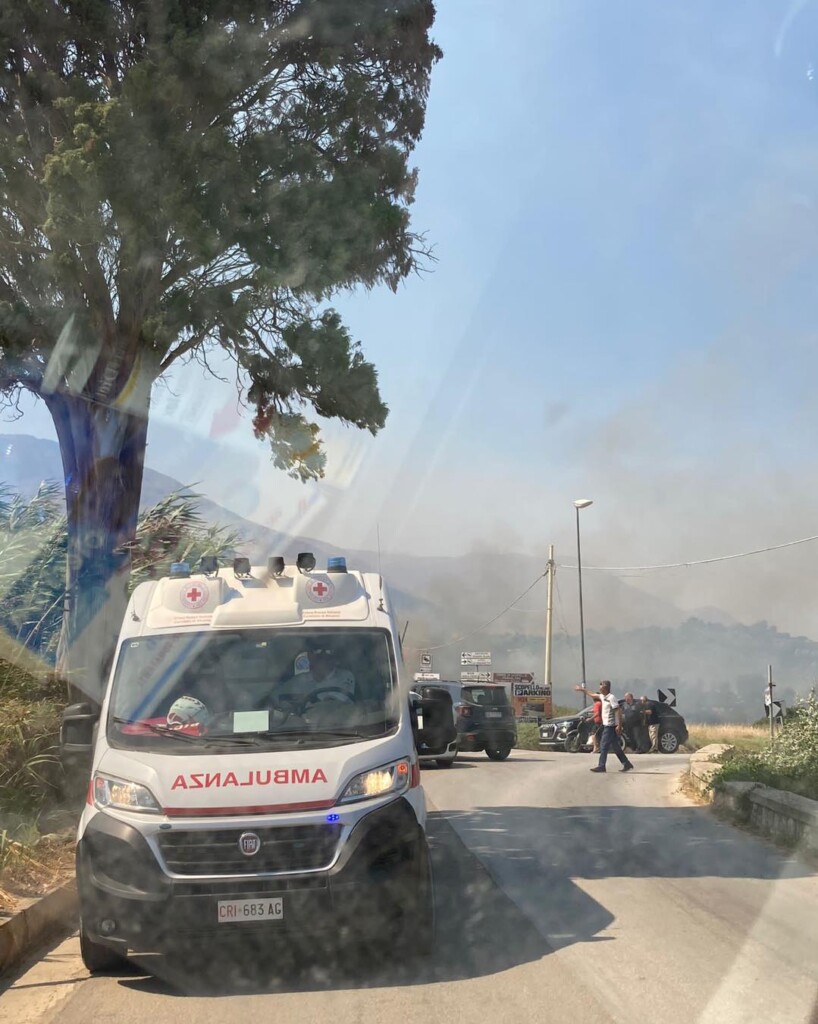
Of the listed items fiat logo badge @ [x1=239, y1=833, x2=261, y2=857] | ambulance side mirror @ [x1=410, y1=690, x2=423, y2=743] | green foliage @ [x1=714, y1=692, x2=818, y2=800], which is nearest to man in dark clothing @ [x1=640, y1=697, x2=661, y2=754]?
green foliage @ [x1=714, y1=692, x2=818, y2=800]

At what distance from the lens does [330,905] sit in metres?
5.43

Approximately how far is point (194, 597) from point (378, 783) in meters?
1.92

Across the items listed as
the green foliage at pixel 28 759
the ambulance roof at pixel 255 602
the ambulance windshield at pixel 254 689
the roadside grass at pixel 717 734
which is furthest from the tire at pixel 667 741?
the ambulance windshield at pixel 254 689

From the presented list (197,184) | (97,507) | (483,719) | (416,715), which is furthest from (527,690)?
(416,715)

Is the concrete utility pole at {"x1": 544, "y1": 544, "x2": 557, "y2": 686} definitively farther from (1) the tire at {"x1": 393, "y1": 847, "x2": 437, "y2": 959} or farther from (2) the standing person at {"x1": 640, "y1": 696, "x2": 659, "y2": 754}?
(1) the tire at {"x1": 393, "y1": 847, "x2": 437, "y2": 959}

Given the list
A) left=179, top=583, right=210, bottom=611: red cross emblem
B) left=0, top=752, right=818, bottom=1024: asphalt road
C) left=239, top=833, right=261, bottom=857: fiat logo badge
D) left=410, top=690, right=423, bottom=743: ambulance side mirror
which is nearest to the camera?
left=0, top=752, right=818, bottom=1024: asphalt road

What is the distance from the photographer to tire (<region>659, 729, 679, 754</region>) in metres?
27.8

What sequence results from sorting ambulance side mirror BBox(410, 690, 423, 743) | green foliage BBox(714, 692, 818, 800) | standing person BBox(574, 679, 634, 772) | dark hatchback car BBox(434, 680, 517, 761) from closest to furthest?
1. ambulance side mirror BBox(410, 690, 423, 743)
2. green foliage BBox(714, 692, 818, 800)
3. standing person BBox(574, 679, 634, 772)
4. dark hatchback car BBox(434, 680, 517, 761)

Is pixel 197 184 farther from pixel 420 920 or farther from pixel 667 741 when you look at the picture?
pixel 667 741

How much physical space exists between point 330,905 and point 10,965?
2019 millimetres

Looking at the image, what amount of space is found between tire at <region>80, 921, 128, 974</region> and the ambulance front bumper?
152 millimetres

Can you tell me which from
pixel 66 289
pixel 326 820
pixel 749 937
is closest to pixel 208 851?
pixel 326 820

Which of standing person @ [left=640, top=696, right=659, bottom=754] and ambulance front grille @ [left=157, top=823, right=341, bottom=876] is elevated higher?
standing person @ [left=640, top=696, right=659, bottom=754]

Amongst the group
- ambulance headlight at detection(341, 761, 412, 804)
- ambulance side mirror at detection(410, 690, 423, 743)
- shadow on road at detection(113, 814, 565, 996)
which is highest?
ambulance side mirror at detection(410, 690, 423, 743)
